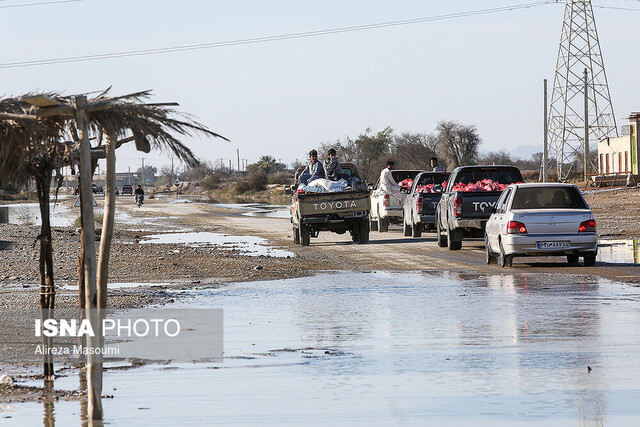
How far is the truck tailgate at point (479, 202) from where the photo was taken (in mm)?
25594

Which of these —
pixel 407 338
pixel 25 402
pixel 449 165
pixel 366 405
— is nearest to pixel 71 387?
pixel 25 402

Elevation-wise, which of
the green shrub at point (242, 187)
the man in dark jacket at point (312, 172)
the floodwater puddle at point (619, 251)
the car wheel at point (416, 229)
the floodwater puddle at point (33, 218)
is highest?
the man in dark jacket at point (312, 172)

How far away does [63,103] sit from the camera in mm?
9430

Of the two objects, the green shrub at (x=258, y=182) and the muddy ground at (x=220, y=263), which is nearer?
the muddy ground at (x=220, y=263)

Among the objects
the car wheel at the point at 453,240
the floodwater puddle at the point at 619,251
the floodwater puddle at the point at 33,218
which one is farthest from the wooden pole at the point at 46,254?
the floodwater puddle at the point at 33,218

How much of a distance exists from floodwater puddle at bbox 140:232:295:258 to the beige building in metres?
44.6

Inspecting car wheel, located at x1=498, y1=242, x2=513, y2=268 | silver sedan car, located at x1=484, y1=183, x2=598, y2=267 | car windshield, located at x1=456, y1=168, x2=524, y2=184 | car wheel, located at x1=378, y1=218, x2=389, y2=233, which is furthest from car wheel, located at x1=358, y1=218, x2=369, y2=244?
A: silver sedan car, located at x1=484, y1=183, x2=598, y2=267

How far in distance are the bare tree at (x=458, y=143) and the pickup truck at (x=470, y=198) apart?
74.4m

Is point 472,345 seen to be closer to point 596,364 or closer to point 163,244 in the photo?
point 596,364

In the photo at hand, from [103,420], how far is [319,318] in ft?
19.9

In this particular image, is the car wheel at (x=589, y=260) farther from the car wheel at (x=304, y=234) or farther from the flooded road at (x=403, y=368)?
the car wheel at (x=304, y=234)

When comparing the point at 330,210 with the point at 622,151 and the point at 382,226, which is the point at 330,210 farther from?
the point at 622,151

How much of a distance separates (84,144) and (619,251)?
60.2ft

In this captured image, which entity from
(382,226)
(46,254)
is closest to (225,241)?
(382,226)
